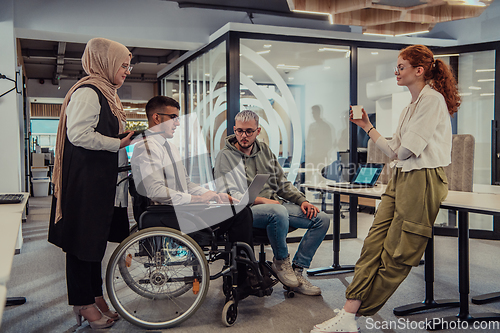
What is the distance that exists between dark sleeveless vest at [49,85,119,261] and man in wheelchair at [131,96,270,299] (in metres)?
0.22

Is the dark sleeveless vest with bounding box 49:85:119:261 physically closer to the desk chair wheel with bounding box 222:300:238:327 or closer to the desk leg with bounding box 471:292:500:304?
the desk chair wheel with bounding box 222:300:238:327

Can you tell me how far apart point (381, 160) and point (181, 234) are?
2308 mm

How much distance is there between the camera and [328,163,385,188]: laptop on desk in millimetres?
3084

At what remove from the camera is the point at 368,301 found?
208 cm

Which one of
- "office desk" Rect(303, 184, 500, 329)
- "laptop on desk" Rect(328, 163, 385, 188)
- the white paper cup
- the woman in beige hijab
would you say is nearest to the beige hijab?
the woman in beige hijab

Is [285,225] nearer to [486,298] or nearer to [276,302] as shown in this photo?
[276,302]

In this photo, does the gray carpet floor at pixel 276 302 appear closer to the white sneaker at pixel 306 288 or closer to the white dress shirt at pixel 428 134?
the white sneaker at pixel 306 288

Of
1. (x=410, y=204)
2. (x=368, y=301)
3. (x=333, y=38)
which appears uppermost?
(x=333, y=38)

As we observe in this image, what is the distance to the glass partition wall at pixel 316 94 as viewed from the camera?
4.55m

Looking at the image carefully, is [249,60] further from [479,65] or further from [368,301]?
[368,301]

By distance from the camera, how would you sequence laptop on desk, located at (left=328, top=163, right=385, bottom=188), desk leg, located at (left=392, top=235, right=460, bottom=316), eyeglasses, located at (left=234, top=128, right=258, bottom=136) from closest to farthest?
desk leg, located at (left=392, top=235, right=460, bottom=316) < eyeglasses, located at (left=234, top=128, right=258, bottom=136) < laptop on desk, located at (left=328, top=163, right=385, bottom=188)

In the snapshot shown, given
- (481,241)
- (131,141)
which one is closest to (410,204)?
(131,141)

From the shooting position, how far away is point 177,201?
2.27 meters

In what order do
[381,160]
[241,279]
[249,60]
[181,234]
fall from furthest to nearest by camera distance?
[249,60] → [381,160] → [241,279] → [181,234]
